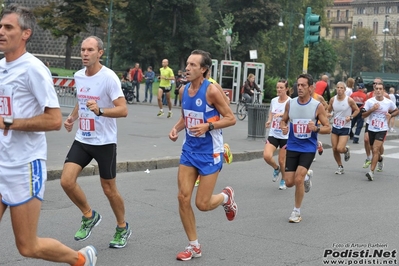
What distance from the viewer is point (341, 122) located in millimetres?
14367

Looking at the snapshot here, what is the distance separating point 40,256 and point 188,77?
8.87 feet

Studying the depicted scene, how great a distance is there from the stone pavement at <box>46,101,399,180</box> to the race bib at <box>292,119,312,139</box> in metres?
4.08

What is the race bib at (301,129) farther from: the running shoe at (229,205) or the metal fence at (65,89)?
the metal fence at (65,89)

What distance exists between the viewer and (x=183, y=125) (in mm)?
7664

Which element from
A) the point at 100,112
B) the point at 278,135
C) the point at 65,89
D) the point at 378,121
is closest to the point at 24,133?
the point at 100,112

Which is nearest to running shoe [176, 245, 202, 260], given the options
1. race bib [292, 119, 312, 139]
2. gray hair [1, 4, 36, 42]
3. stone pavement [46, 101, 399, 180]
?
gray hair [1, 4, 36, 42]

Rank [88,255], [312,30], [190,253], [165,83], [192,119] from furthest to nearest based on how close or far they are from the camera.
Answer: [165,83] < [312,30] < [192,119] < [190,253] < [88,255]

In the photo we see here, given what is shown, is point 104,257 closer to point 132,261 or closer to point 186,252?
point 132,261

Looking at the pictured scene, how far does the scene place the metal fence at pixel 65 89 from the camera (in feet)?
78.1

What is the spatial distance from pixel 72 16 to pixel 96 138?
4536 cm

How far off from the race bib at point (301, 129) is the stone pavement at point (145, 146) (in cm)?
408

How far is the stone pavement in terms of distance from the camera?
1304cm

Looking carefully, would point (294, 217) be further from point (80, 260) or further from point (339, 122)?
A: point (339, 122)

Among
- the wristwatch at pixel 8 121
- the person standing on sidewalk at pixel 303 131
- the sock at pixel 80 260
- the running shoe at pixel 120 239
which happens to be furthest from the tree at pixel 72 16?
the wristwatch at pixel 8 121
